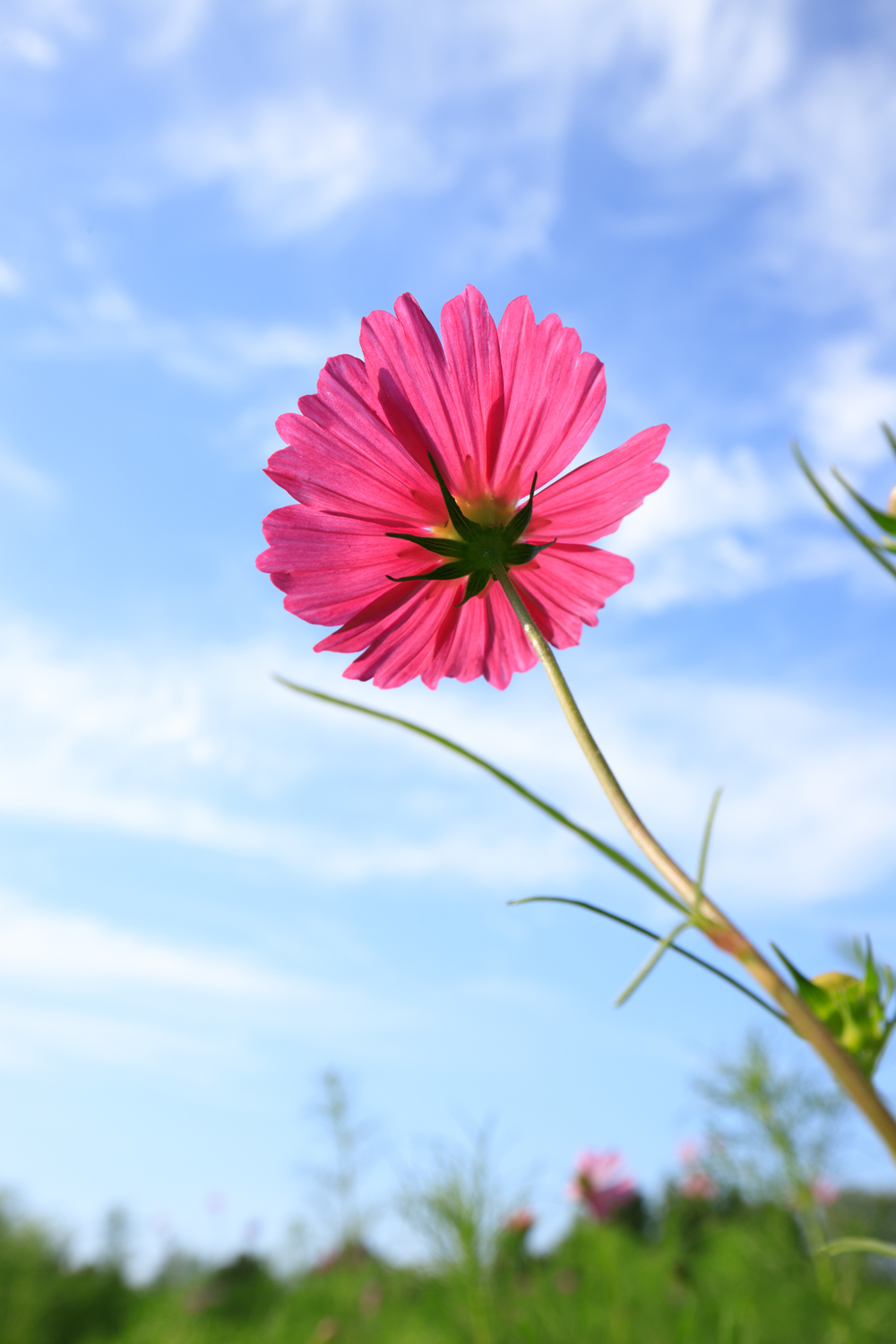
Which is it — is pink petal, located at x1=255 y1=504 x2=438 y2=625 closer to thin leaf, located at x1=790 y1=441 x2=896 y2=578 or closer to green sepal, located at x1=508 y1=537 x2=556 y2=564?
green sepal, located at x1=508 y1=537 x2=556 y2=564

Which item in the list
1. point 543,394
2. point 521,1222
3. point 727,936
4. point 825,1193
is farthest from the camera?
point 825,1193

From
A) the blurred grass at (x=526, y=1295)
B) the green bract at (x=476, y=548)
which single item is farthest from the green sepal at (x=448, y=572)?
the blurred grass at (x=526, y=1295)

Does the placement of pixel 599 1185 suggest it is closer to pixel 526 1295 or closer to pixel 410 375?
pixel 526 1295

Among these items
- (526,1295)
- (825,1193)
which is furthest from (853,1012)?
(825,1193)

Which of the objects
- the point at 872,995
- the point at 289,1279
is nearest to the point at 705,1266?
the point at 289,1279

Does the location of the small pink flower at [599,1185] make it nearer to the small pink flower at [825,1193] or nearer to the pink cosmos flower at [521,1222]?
the pink cosmos flower at [521,1222]

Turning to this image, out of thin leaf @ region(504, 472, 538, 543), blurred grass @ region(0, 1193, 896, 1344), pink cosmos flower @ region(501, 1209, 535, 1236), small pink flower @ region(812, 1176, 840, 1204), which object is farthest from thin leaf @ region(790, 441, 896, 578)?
small pink flower @ region(812, 1176, 840, 1204)

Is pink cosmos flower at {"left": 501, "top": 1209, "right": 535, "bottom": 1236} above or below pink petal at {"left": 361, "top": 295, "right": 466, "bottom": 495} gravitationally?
below
